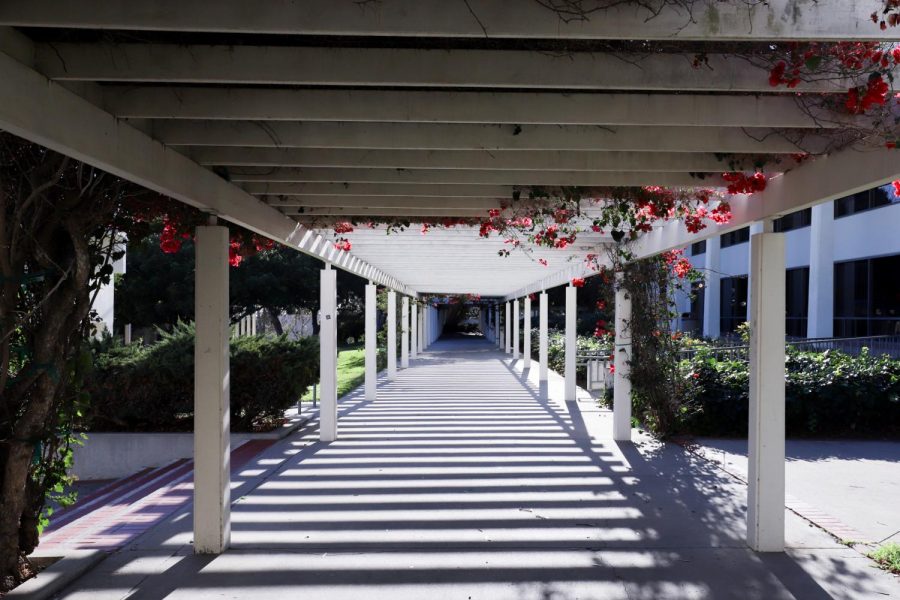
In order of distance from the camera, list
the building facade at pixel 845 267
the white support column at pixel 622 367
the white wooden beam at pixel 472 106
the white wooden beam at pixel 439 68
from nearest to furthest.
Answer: the white wooden beam at pixel 439 68 → the white wooden beam at pixel 472 106 → the white support column at pixel 622 367 → the building facade at pixel 845 267

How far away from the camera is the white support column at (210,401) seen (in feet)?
15.1

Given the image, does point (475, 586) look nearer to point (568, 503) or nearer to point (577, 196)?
point (568, 503)

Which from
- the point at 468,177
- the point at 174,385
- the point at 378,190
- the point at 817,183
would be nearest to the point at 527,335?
the point at 174,385

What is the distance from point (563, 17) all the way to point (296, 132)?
196 centimetres

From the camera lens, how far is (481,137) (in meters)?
4.02

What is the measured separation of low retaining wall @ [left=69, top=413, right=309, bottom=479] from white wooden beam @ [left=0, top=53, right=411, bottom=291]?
185 inches

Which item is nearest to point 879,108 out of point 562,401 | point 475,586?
point 475,586

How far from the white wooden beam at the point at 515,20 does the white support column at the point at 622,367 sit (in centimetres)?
644

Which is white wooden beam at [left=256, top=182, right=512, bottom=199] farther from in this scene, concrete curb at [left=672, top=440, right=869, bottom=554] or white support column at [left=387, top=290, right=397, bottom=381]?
white support column at [left=387, top=290, right=397, bottom=381]

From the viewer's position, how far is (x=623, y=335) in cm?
909

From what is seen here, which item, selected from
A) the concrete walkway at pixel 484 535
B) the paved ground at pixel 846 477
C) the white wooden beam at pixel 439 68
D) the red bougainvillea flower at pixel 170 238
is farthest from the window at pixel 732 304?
the white wooden beam at pixel 439 68

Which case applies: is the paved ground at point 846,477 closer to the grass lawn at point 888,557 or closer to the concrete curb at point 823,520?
the concrete curb at point 823,520

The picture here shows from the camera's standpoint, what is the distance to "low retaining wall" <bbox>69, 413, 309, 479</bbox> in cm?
884

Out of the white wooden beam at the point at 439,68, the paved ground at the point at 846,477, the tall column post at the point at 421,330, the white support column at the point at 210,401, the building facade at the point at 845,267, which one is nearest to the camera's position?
the white wooden beam at the point at 439,68
